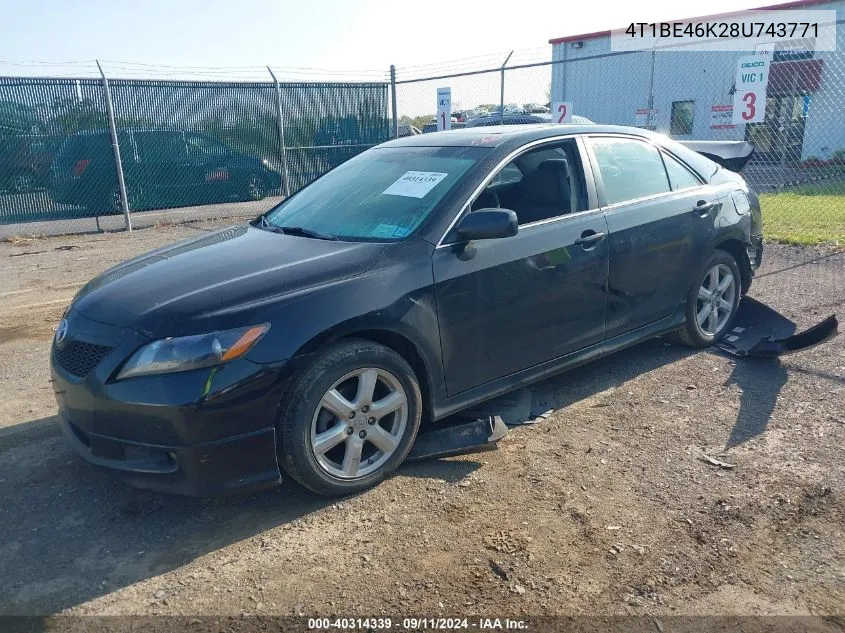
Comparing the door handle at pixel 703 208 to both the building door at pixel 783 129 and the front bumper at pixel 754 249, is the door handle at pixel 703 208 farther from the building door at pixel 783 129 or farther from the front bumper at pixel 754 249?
the building door at pixel 783 129

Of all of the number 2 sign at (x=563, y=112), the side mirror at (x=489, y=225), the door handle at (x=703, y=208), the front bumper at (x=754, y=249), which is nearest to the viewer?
the side mirror at (x=489, y=225)

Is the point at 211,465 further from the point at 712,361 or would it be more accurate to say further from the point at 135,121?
the point at 135,121

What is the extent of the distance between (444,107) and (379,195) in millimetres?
10043

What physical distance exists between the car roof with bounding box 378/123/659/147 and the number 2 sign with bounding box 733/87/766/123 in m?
Result: 5.66

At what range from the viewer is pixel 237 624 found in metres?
2.54

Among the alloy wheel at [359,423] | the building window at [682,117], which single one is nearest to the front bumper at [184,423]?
the alloy wheel at [359,423]

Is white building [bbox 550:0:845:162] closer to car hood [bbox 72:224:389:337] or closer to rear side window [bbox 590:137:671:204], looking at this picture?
rear side window [bbox 590:137:671:204]

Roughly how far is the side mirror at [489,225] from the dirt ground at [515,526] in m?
1.19

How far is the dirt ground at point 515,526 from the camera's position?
8.75 ft

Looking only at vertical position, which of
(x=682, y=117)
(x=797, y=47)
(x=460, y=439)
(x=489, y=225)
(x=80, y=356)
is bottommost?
(x=460, y=439)

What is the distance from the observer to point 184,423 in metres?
2.89

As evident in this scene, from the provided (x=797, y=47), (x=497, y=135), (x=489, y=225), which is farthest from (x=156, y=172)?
(x=797, y=47)

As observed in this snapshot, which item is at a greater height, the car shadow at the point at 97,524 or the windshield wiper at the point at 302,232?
the windshield wiper at the point at 302,232

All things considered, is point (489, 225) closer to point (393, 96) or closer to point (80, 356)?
point (80, 356)
